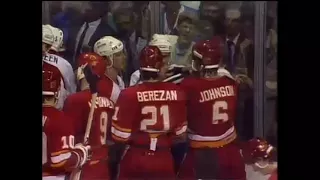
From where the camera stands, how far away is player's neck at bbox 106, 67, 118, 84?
7.30ft

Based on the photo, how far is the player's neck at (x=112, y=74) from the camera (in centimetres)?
223

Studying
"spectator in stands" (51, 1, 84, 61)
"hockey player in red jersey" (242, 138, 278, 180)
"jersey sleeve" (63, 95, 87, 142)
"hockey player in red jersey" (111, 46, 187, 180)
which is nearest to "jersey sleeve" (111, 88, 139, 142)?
"hockey player in red jersey" (111, 46, 187, 180)

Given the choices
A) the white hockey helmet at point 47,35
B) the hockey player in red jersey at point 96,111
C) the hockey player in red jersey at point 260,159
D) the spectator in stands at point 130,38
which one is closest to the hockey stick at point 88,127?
the hockey player in red jersey at point 96,111

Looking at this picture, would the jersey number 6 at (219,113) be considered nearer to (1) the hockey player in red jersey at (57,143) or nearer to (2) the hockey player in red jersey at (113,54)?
(2) the hockey player in red jersey at (113,54)

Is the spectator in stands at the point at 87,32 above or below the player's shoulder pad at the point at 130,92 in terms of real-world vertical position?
above

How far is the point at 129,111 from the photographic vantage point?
222 centimetres

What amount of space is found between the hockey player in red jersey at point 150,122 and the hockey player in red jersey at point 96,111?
0.03m

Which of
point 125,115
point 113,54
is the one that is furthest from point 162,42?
point 125,115

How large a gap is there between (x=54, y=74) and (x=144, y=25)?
0.33 meters

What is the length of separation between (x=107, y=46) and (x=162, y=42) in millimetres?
179

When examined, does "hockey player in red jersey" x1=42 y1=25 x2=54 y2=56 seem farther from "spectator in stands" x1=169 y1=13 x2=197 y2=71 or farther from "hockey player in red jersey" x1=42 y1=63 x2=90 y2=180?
"spectator in stands" x1=169 y1=13 x2=197 y2=71

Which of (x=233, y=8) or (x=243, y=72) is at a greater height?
(x=233, y=8)
